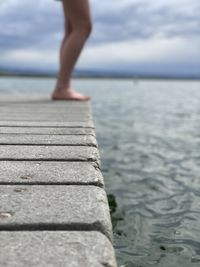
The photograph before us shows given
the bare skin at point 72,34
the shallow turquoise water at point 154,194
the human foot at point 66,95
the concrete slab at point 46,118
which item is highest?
the bare skin at point 72,34

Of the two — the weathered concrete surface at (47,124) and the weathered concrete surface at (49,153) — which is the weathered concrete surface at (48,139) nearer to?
the weathered concrete surface at (49,153)

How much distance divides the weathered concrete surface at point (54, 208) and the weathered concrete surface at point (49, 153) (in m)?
0.54

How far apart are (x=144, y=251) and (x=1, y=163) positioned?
800 mm

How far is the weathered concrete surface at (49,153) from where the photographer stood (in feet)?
7.55

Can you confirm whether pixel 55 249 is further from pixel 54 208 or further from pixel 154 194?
pixel 154 194

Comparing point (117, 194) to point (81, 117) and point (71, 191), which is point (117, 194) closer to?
point (81, 117)

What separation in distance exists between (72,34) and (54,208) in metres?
4.31

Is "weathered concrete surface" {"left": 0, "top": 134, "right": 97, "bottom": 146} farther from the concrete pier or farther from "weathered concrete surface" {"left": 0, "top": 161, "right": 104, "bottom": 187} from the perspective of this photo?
"weathered concrete surface" {"left": 0, "top": 161, "right": 104, "bottom": 187}

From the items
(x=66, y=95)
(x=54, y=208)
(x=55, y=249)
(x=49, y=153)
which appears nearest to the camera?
(x=55, y=249)

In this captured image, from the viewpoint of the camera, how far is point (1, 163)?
216 centimetres

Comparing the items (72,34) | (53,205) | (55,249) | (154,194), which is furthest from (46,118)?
(55,249)

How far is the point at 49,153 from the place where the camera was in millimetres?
2436

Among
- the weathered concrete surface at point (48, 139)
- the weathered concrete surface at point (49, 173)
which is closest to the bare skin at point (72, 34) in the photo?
the weathered concrete surface at point (48, 139)

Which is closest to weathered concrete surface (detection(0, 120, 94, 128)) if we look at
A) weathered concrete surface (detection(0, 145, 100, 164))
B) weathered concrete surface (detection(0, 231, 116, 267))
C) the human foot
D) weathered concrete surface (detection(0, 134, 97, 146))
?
weathered concrete surface (detection(0, 134, 97, 146))
